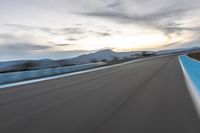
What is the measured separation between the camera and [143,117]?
6738mm

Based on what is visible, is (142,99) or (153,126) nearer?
(153,126)

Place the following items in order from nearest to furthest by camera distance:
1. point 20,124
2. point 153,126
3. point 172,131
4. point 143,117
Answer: point 172,131 → point 153,126 → point 20,124 → point 143,117

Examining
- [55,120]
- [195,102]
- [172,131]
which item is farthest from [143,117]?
[195,102]

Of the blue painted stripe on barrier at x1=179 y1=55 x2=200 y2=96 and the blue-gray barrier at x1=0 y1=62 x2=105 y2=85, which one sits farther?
the blue-gray barrier at x1=0 y1=62 x2=105 y2=85

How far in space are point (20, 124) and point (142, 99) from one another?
176 inches

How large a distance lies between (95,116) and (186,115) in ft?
6.71

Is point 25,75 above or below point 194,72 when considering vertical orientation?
above

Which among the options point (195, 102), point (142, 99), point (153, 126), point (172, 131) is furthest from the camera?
point (142, 99)

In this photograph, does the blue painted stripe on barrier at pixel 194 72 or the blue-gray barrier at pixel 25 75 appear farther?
the blue-gray barrier at pixel 25 75

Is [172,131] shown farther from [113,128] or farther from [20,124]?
[20,124]

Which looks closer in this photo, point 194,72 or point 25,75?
point 194,72

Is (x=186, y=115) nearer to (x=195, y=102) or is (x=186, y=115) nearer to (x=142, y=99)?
(x=195, y=102)

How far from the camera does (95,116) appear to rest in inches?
270

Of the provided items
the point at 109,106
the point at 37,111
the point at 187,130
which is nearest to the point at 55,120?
the point at 37,111
